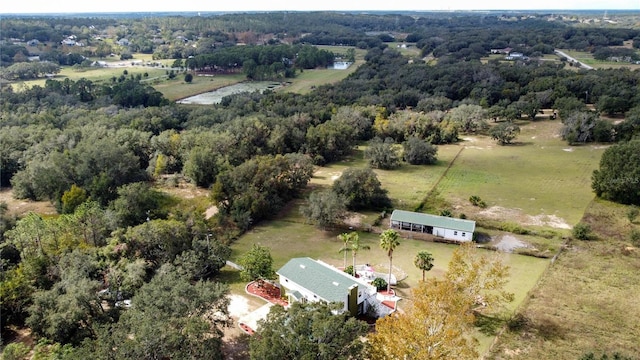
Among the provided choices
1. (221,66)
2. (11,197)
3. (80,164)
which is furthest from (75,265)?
(221,66)

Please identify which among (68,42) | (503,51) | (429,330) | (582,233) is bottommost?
(582,233)

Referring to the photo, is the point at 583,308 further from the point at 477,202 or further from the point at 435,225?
the point at 477,202

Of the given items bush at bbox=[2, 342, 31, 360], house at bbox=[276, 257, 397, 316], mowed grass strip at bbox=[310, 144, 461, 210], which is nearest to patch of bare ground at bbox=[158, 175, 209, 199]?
mowed grass strip at bbox=[310, 144, 461, 210]

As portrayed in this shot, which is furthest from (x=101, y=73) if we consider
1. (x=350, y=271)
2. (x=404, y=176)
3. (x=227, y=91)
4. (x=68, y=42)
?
(x=350, y=271)

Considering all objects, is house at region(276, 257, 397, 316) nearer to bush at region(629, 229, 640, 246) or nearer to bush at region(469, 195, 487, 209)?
bush at region(469, 195, 487, 209)

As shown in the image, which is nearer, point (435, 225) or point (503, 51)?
point (435, 225)

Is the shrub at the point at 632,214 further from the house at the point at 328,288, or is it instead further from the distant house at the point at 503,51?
the distant house at the point at 503,51
